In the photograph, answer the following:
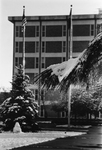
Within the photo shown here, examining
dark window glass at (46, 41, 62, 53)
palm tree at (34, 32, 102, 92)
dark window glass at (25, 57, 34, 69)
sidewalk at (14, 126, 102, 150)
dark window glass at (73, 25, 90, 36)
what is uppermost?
dark window glass at (73, 25, 90, 36)

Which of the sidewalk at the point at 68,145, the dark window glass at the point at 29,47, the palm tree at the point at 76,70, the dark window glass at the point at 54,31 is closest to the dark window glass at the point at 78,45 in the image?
the dark window glass at the point at 54,31

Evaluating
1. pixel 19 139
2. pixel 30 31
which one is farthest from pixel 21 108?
pixel 30 31

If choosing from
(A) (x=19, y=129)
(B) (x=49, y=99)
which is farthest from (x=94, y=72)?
(B) (x=49, y=99)

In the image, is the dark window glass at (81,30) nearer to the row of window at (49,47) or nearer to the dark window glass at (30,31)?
the row of window at (49,47)

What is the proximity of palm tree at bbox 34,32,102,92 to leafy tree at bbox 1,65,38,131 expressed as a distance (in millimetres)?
31315

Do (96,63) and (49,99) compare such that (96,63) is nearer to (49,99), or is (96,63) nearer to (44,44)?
(49,99)

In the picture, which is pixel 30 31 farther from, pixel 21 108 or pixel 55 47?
pixel 21 108

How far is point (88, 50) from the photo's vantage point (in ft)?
16.0

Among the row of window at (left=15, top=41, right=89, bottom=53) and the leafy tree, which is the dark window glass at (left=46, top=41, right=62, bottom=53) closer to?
the row of window at (left=15, top=41, right=89, bottom=53)

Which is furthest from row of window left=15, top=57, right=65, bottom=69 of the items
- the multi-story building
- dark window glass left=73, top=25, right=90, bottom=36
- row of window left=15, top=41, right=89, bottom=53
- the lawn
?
the lawn

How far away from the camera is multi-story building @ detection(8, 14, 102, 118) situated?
72.6 metres

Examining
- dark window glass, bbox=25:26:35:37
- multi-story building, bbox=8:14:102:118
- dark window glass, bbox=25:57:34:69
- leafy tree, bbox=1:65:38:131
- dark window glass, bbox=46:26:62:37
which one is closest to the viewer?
leafy tree, bbox=1:65:38:131

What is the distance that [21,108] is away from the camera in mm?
36719

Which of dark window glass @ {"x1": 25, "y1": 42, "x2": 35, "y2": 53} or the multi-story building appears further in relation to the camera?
dark window glass @ {"x1": 25, "y1": 42, "x2": 35, "y2": 53}
